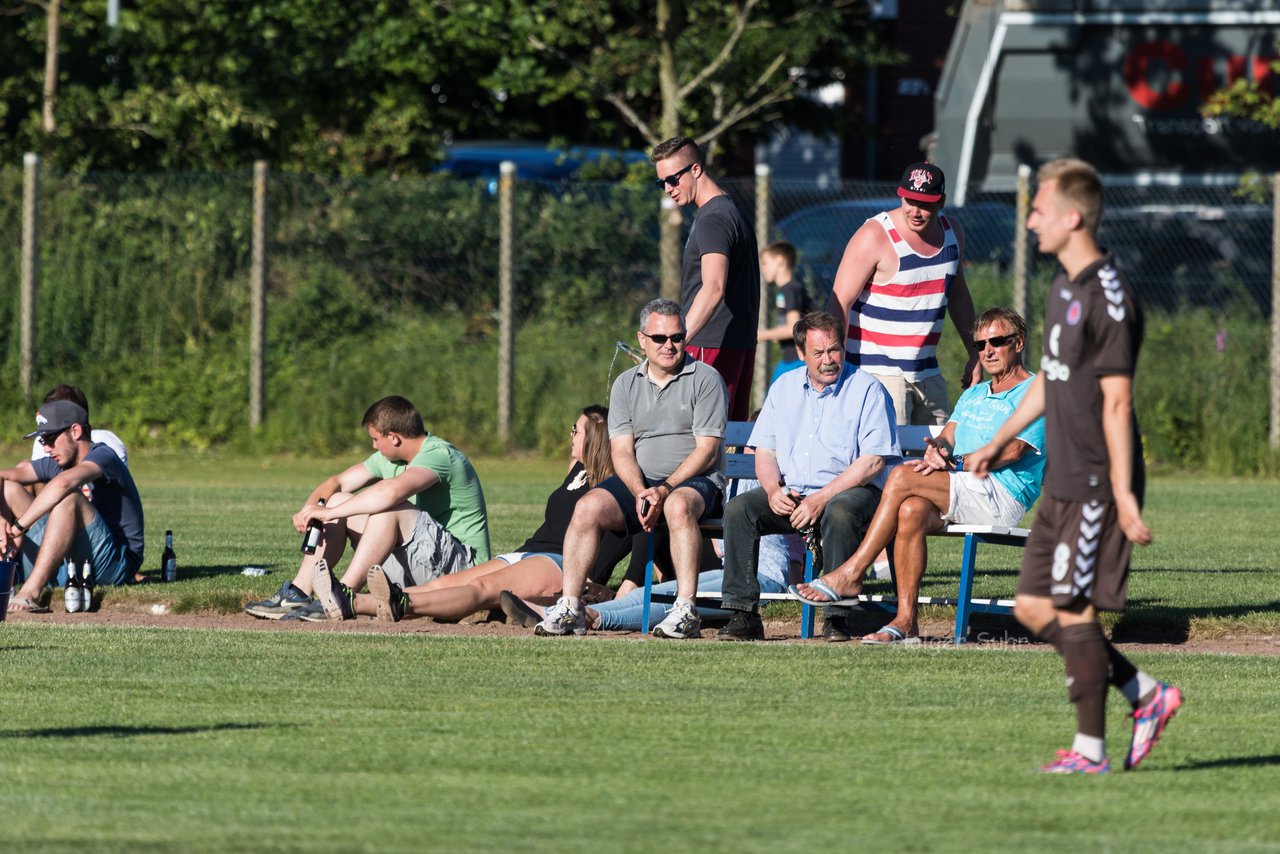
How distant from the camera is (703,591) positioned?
9.86 meters

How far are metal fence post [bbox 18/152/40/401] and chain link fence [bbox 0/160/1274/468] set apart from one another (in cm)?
12

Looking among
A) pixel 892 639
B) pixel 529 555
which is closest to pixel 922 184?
pixel 892 639

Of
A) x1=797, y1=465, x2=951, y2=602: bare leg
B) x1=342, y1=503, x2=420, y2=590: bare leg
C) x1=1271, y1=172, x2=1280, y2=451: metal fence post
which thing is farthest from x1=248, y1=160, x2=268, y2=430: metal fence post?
x1=797, y1=465, x2=951, y2=602: bare leg

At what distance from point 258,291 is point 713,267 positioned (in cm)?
999

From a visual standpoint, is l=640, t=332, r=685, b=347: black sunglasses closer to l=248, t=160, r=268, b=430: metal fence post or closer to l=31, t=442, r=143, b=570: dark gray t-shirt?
l=31, t=442, r=143, b=570: dark gray t-shirt

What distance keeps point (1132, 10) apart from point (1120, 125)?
3.42 ft

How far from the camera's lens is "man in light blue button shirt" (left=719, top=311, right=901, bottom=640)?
360 inches

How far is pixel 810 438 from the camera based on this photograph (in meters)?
9.38

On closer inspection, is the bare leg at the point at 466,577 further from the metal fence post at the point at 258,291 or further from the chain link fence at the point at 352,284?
the metal fence post at the point at 258,291

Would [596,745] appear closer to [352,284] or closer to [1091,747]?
[1091,747]

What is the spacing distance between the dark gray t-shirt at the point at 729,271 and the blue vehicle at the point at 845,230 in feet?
28.6

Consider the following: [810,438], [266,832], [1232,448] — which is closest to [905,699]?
[810,438]

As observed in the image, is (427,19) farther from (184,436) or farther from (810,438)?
(810,438)

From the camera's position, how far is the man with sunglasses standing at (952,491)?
29.3 feet
